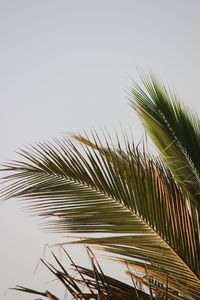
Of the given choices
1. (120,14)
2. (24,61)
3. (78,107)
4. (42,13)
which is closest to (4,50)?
(24,61)

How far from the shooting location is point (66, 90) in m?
7.54

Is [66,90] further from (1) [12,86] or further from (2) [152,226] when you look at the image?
(2) [152,226]

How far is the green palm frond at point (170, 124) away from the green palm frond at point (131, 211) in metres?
0.70

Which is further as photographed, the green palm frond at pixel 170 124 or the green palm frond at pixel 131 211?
the green palm frond at pixel 170 124

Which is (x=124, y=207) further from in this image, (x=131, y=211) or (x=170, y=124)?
(x=170, y=124)

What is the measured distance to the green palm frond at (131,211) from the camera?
1850mm

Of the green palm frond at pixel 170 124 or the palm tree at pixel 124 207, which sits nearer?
the palm tree at pixel 124 207

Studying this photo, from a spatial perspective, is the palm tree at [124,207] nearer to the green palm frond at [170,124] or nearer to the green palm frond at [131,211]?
the green palm frond at [131,211]

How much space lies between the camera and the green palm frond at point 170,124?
2699mm

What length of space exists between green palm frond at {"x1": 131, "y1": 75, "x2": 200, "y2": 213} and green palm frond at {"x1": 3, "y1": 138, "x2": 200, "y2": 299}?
0.70m

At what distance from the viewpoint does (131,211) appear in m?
1.93

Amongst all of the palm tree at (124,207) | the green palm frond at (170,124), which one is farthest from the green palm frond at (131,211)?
the green palm frond at (170,124)

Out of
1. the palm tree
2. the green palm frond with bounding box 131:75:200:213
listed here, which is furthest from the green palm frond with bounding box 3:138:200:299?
the green palm frond with bounding box 131:75:200:213

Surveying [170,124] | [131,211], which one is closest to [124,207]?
[131,211]
